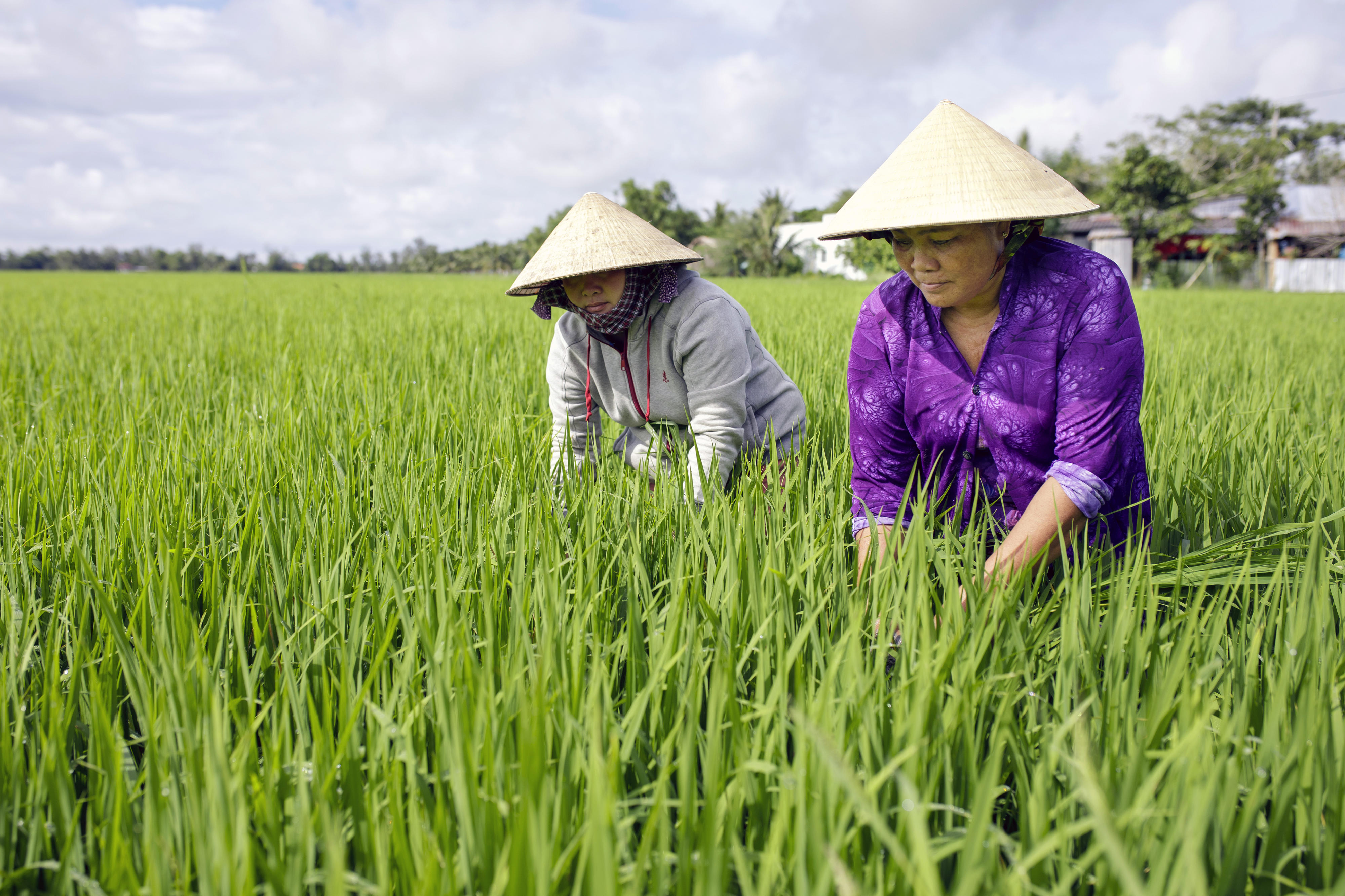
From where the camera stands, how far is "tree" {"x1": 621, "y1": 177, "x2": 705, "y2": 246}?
4359 centimetres

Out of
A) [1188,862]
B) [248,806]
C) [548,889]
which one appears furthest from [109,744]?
[1188,862]

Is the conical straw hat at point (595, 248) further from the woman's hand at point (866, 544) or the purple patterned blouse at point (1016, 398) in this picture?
the woman's hand at point (866, 544)

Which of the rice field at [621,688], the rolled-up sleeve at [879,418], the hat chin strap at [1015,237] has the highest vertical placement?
the hat chin strap at [1015,237]

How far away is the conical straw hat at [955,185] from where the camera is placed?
1112 millimetres

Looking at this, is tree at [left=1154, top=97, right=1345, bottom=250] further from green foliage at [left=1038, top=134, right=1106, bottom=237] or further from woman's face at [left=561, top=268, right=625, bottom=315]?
woman's face at [left=561, top=268, right=625, bottom=315]

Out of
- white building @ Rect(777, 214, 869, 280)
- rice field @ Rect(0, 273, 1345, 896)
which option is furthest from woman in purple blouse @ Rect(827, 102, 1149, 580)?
white building @ Rect(777, 214, 869, 280)

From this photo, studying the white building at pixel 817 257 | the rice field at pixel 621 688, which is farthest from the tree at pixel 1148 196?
the rice field at pixel 621 688

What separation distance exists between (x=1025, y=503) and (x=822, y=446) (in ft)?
1.58

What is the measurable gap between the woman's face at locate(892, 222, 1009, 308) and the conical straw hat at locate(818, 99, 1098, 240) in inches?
1.7

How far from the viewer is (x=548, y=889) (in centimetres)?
54

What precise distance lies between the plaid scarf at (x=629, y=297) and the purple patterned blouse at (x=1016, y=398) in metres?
0.46

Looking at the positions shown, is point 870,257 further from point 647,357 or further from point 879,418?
point 879,418

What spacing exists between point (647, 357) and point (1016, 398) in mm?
828

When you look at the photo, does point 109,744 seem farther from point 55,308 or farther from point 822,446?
point 55,308
